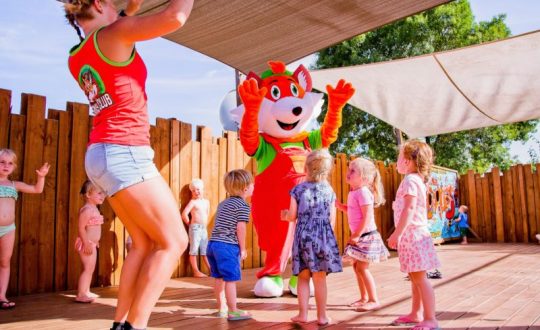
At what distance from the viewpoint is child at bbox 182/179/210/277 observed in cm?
537

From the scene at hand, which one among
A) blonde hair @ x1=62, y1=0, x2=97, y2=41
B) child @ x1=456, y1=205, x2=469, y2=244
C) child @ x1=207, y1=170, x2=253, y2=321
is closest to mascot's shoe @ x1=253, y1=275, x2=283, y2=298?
child @ x1=207, y1=170, x2=253, y2=321

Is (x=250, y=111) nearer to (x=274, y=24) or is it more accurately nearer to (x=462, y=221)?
(x=274, y=24)

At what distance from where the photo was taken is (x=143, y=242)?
6.74 ft

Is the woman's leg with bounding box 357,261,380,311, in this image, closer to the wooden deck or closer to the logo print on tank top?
the wooden deck

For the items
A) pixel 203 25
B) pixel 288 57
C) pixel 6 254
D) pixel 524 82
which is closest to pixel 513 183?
pixel 524 82

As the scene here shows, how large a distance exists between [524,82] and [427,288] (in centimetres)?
448

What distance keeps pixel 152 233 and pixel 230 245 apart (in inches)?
50.3

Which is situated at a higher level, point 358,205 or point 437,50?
point 437,50

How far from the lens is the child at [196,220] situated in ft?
17.6

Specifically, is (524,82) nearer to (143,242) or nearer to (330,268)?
(330,268)

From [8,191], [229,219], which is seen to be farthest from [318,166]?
[8,191]

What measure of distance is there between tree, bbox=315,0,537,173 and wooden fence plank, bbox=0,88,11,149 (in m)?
16.2

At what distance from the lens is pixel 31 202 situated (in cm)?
414

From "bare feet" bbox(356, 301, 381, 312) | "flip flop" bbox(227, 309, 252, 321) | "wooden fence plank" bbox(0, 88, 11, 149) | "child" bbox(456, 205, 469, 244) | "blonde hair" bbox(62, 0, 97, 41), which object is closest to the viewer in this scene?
"blonde hair" bbox(62, 0, 97, 41)
